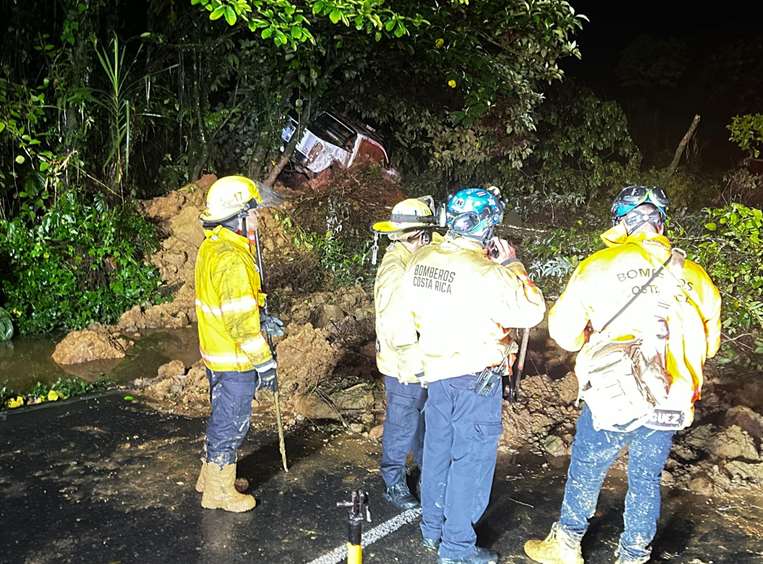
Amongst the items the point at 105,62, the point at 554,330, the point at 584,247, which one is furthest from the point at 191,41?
the point at 554,330

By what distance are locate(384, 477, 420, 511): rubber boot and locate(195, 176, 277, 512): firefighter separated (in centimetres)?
93

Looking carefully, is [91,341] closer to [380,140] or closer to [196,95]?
[196,95]

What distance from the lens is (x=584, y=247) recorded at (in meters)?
8.15

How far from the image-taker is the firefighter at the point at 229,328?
166 inches

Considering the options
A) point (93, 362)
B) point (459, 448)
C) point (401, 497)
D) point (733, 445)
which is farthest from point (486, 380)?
point (93, 362)

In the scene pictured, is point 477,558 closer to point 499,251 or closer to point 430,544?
point 430,544

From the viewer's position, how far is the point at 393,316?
420cm

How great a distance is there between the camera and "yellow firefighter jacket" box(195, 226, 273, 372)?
13.8ft

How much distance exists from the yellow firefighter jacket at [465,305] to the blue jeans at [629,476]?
0.65 meters

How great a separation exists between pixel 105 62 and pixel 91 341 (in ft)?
12.8

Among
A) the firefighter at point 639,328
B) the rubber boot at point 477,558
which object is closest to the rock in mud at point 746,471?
the firefighter at point 639,328

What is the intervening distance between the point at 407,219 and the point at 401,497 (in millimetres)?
1834

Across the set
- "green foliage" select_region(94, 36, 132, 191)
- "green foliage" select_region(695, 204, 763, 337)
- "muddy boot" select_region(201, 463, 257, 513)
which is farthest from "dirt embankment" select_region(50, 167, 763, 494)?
"muddy boot" select_region(201, 463, 257, 513)

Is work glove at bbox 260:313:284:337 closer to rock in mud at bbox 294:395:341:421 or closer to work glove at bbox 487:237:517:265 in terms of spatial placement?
work glove at bbox 487:237:517:265
